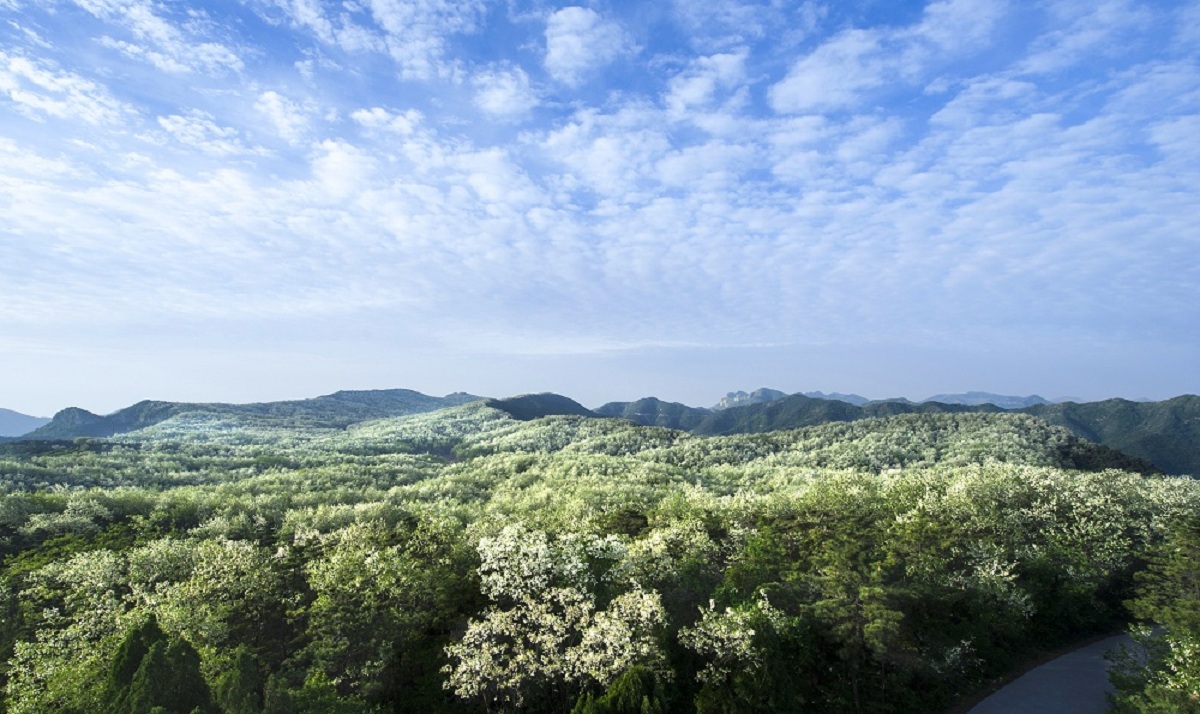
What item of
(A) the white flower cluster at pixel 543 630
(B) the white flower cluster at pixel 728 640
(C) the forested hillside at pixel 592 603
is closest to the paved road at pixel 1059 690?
(C) the forested hillside at pixel 592 603

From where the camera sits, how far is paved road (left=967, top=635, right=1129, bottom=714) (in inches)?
1636

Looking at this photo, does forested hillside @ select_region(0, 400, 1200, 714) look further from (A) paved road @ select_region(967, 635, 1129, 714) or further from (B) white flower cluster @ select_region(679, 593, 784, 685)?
(A) paved road @ select_region(967, 635, 1129, 714)

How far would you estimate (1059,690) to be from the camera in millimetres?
44156

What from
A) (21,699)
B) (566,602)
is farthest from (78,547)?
(566,602)

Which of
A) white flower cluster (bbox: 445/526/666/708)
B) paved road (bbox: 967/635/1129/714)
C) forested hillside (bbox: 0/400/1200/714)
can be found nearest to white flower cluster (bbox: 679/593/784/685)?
forested hillside (bbox: 0/400/1200/714)

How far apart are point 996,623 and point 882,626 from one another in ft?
65.6

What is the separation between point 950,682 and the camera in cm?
4581

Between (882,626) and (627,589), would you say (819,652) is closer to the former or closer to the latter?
(882,626)

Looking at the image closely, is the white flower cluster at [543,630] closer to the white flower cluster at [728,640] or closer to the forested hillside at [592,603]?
the forested hillside at [592,603]

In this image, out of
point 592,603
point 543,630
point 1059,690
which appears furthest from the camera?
point 1059,690

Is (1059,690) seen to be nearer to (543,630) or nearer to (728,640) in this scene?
(728,640)

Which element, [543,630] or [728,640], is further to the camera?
[543,630]

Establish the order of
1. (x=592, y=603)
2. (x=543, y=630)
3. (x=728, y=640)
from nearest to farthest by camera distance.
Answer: (x=728, y=640), (x=543, y=630), (x=592, y=603)

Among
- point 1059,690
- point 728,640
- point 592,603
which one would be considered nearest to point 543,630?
point 592,603
